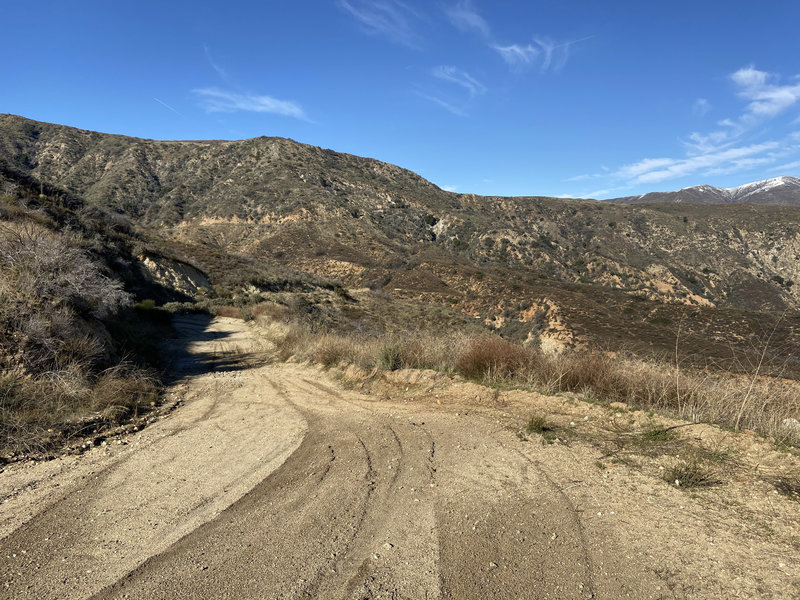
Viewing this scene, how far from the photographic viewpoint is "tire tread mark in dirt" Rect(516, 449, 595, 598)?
2.75 m

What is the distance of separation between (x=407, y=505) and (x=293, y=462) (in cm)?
163

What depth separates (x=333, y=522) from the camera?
3422 mm

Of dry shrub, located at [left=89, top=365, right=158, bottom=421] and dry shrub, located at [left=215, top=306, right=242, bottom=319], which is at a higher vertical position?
dry shrub, located at [left=89, top=365, right=158, bottom=421]

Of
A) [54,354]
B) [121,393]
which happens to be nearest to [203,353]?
[121,393]

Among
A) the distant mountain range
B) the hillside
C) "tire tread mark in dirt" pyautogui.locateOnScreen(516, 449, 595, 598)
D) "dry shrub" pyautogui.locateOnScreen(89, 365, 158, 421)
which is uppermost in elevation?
the distant mountain range

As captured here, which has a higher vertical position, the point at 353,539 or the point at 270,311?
the point at 353,539

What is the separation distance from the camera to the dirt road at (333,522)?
2697 mm

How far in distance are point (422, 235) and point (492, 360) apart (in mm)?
58389

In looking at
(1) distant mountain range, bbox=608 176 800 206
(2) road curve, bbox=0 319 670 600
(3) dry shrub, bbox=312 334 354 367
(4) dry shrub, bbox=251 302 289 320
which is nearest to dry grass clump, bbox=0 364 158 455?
(2) road curve, bbox=0 319 670 600

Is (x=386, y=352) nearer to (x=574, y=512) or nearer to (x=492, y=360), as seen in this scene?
(x=492, y=360)

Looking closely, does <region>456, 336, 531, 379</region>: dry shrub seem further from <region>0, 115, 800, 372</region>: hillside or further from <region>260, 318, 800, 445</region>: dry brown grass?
<region>0, 115, 800, 372</region>: hillside

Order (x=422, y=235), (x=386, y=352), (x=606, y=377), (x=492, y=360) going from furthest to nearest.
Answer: (x=422, y=235) < (x=386, y=352) < (x=492, y=360) < (x=606, y=377)

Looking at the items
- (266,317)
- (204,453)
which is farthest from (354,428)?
(266,317)

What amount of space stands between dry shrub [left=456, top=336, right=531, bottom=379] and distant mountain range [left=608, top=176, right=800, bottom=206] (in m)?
151
